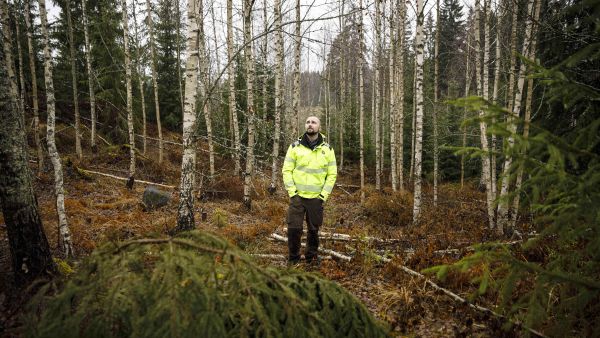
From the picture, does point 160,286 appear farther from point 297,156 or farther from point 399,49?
point 399,49

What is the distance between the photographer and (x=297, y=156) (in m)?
5.16

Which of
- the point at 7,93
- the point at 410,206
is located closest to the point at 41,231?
the point at 7,93

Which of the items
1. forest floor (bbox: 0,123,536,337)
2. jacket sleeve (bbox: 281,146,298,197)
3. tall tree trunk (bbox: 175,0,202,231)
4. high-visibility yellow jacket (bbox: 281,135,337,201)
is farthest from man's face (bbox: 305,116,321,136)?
tall tree trunk (bbox: 175,0,202,231)

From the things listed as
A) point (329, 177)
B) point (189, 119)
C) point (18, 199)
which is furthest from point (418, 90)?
point (18, 199)

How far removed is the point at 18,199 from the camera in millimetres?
3641

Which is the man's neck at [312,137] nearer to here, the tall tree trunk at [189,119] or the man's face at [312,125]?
the man's face at [312,125]

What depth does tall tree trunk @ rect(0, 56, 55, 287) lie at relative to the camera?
11.7 feet

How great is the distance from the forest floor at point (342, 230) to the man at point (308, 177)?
0.73 m

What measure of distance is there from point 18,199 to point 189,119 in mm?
3145

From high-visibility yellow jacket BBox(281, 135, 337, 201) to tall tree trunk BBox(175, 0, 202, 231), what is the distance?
2.33 meters

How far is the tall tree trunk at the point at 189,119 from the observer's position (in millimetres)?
6137

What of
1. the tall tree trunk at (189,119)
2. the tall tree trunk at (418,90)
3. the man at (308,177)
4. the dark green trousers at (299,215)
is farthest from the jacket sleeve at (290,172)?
the tall tree trunk at (418,90)

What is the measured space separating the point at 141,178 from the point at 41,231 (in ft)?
35.1

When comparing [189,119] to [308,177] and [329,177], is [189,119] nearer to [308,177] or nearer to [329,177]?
[308,177]
